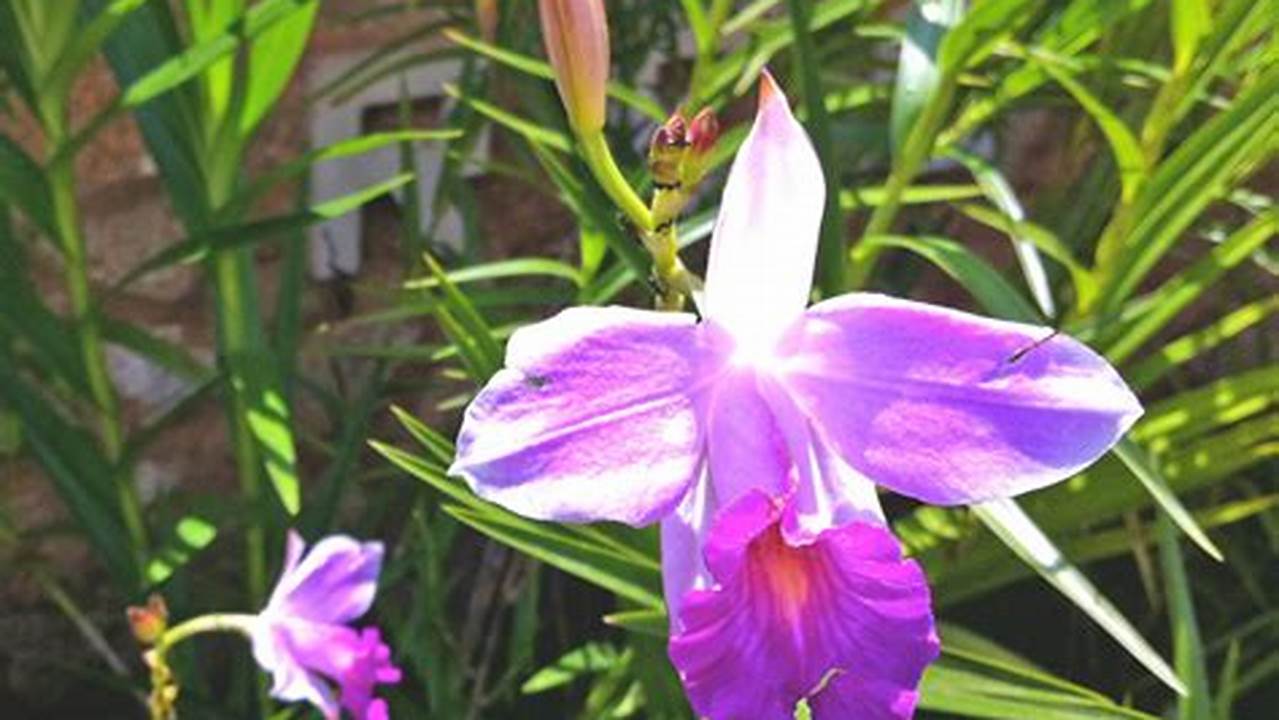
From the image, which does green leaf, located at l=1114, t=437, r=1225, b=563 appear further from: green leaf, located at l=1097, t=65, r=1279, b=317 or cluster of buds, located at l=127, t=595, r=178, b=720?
cluster of buds, located at l=127, t=595, r=178, b=720

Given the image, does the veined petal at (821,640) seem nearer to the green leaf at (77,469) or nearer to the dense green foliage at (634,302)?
the dense green foliage at (634,302)

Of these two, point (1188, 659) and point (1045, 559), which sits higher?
point (1045, 559)

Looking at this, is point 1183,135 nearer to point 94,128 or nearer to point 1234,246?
point 1234,246

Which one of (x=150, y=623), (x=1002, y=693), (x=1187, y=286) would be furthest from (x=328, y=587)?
(x=1187, y=286)

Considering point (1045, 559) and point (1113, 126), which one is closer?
point (1045, 559)

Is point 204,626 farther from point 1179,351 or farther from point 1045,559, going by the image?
point 1179,351

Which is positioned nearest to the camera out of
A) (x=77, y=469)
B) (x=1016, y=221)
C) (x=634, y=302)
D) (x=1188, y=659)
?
(x=1188, y=659)

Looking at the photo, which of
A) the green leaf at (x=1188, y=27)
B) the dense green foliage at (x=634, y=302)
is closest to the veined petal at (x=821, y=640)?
the dense green foliage at (x=634, y=302)
